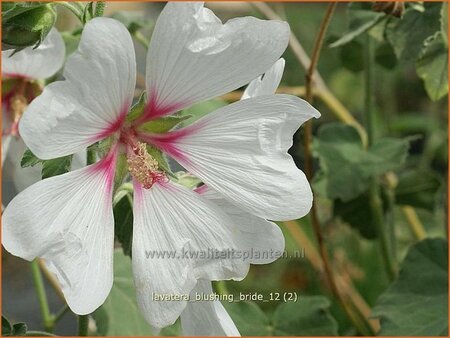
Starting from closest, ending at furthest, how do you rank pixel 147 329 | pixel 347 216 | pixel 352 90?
pixel 147 329 → pixel 347 216 → pixel 352 90

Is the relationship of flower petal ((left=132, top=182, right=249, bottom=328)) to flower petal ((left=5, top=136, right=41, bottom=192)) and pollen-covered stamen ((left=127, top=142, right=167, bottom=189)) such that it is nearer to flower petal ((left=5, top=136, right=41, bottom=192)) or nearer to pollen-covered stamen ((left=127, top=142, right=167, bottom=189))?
pollen-covered stamen ((left=127, top=142, right=167, bottom=189))

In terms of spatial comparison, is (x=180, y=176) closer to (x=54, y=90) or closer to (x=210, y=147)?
(x=210, y=147)

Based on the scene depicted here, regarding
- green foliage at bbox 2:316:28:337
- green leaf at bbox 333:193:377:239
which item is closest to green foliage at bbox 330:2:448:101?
green leaf at bbox 333:193:377:239

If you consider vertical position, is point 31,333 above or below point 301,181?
below

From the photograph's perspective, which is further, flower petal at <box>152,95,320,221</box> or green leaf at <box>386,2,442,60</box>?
green leaf at <box>386,2,442,60</box>

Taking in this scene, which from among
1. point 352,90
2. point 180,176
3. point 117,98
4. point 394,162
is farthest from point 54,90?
point 352,90

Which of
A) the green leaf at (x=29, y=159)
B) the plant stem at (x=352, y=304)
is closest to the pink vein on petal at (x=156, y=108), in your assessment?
the green leaf at (x=29, y=159)

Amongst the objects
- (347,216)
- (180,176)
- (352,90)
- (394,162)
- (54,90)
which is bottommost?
(352,90)
